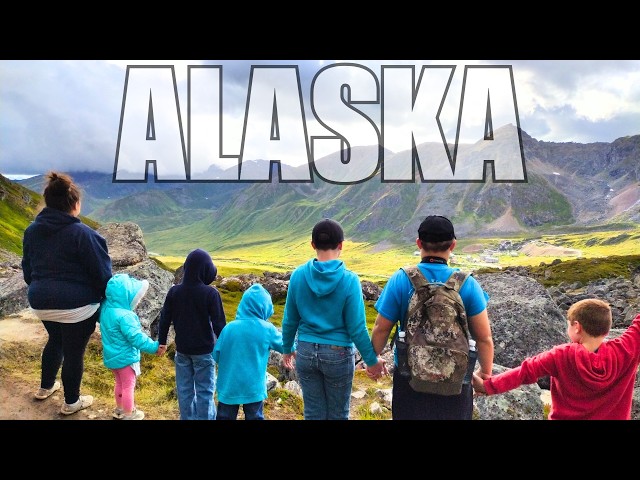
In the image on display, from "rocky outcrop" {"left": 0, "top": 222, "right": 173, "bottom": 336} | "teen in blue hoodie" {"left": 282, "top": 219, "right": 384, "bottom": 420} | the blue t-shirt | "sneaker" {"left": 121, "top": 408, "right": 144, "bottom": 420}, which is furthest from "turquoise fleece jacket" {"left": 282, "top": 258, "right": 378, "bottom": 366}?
"rocky outcrop" {"left": 0, "top": 222, "right": 173, "bottom": 336}

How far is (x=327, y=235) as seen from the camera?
221 inches

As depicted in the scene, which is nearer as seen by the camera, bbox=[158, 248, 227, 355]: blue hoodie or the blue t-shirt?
the blue t-shirt

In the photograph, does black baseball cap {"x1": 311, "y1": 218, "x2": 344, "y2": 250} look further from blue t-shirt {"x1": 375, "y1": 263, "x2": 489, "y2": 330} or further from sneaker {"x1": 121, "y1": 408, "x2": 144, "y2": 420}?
sneaker {"x1": 121, "y1": 408, "x2": 144, "y2": 420}

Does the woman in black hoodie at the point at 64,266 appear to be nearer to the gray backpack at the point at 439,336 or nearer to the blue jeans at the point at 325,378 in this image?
the blue jeans at the point at 325,378

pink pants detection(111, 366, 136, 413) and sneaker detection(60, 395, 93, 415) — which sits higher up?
pink pants detection(111, 366, 136, 413)

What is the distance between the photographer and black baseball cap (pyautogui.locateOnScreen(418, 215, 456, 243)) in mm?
5168

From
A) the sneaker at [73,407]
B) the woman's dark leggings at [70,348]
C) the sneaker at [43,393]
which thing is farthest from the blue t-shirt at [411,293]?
the sneaker at [43,393]

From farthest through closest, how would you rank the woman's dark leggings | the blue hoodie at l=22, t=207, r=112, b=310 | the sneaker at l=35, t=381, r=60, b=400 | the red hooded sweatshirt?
the sneaker at l=35, t=381, r=60, b=400 < the woman's dark leggings < the blue hoodie at l=22, t=207, r=112, b=310 < the red hooded sweatshirt

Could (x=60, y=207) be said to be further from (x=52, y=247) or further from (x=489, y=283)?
(x=489, y=283)

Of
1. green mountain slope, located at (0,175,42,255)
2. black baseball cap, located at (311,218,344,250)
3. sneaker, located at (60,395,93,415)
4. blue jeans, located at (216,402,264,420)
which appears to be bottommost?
sneaker, located at (60,395,93,415)

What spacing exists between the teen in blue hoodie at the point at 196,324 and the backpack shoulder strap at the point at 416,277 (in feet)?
9.28

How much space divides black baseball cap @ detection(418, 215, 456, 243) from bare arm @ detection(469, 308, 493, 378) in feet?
3.12

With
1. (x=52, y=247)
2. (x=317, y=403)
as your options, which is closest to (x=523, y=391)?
(x=317, y=403)

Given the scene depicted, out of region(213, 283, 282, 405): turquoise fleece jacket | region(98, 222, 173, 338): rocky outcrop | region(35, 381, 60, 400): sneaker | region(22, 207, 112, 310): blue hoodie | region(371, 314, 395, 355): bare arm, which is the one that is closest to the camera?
region(371, 314, 395, 355): bare arm
